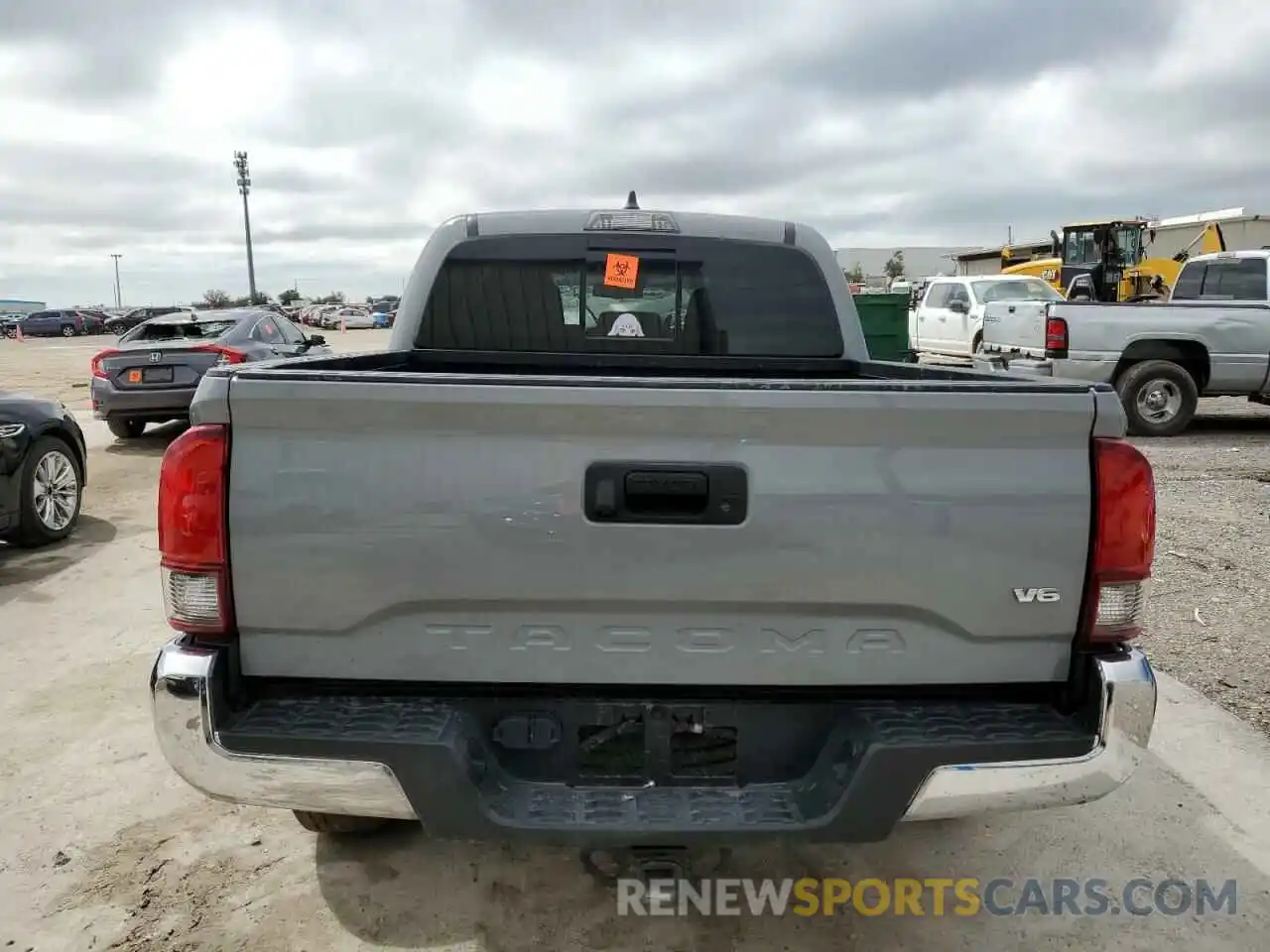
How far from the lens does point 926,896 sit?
9.05 ft

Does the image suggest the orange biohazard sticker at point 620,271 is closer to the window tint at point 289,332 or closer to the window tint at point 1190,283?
the window tint at point 289,332

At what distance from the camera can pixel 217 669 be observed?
203 cm

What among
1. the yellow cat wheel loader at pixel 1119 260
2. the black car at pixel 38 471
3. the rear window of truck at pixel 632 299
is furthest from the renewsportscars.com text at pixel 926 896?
the yellow cat wheel loader at pixel 1119 260

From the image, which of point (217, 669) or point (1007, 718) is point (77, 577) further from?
point (1007, 718)

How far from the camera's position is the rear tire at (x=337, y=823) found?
2.73m

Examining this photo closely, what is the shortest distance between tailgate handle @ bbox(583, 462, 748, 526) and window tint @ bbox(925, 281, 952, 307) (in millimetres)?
16097

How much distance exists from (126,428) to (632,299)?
10.1 metres

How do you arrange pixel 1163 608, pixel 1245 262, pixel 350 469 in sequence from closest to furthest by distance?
1. pixel 350 469
2. pixel 1163 608
3. pixel 1245 262

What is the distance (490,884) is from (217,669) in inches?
47.6

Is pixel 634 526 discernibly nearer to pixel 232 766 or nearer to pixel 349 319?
pixel 232 766

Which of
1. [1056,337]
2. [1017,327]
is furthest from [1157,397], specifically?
[1017,327]

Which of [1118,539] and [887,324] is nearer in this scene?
[1118,539]

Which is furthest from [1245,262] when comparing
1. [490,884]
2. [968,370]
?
[490,884]

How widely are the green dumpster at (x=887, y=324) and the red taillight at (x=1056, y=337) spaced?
2509 mm
